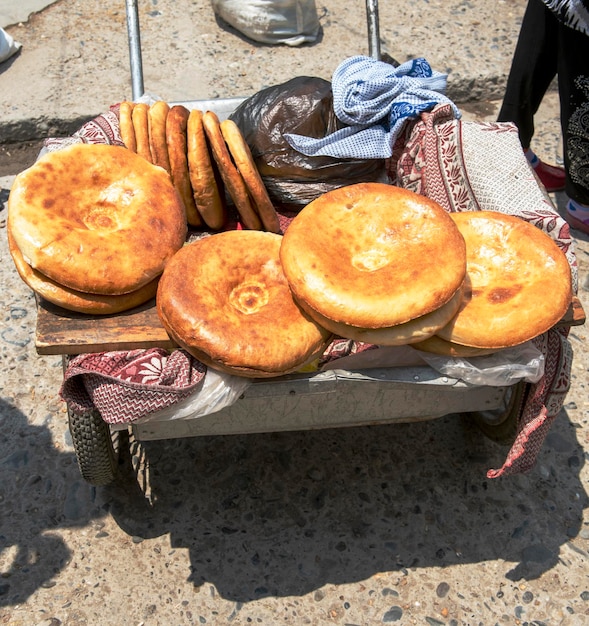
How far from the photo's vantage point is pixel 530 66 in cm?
403

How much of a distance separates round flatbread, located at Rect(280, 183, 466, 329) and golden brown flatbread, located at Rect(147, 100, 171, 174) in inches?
31.5

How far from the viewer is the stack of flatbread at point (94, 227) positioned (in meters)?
2.17

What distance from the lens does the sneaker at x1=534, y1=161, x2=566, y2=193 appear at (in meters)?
4.52

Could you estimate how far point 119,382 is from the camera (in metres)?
2.06

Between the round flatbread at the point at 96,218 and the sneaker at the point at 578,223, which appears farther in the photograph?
the sneaker at the point at 578,223

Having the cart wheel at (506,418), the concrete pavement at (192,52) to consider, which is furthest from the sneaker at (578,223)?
the cart wheel at (506,418)

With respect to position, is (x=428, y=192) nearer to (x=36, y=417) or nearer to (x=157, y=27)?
(x=36, y=417)

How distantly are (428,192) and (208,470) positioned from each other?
149 cm

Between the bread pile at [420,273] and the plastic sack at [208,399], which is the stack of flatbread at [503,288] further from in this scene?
the plastic sack at [208,399]

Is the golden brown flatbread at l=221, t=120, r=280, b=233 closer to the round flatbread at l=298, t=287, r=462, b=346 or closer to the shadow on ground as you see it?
the round flatbread at l=298, t=287, r=462, b=346

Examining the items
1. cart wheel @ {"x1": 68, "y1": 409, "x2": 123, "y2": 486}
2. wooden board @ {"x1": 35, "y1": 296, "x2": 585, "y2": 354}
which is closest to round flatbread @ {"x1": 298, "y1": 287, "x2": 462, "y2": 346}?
wooden board @ {"x1": 35, "y1": 296, "x2": 585, "y2": 354}

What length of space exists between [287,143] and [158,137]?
664 mm

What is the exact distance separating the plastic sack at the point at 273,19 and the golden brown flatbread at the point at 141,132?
279 centimetres

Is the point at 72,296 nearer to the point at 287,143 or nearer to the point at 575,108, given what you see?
the point at 287,143
